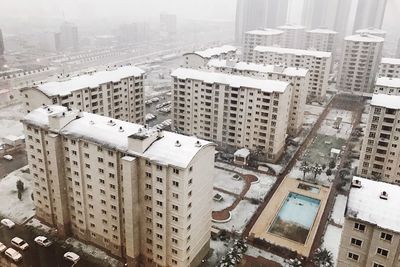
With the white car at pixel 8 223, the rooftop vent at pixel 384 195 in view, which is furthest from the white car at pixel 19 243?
the rooftop vent at pixel 384 195

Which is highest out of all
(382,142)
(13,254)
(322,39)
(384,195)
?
(322,39)

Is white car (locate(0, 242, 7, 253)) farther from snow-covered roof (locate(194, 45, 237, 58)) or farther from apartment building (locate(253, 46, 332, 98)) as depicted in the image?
apartment building (locate(253, 46, 332, 98))

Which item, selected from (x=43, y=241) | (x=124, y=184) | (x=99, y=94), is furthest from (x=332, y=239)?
(x=99, y=94)

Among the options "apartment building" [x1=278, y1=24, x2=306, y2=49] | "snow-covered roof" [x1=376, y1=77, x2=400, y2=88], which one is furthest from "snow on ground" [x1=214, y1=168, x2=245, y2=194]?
"apartment building" [x1=278, y1=24, x2=306, y2=49]

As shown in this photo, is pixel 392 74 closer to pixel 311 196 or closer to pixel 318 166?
pixel 318 166

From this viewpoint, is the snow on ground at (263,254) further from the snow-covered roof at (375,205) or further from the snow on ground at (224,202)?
the snow-covered roof at (375,205)

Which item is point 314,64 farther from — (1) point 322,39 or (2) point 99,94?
(2) point 99,94
